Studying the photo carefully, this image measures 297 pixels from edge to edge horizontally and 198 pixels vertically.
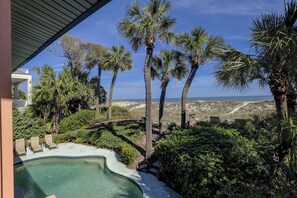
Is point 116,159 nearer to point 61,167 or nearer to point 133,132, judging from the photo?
point 61,167

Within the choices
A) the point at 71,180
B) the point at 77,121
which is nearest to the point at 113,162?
the point at 71,180

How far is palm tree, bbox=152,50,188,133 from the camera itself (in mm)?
11578

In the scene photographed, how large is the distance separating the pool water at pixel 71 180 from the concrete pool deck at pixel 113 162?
0.21 metres

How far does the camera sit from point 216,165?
4.70 metres

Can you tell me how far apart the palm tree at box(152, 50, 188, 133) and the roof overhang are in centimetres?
806

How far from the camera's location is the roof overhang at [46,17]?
2.68 m

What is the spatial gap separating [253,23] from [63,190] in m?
7.64

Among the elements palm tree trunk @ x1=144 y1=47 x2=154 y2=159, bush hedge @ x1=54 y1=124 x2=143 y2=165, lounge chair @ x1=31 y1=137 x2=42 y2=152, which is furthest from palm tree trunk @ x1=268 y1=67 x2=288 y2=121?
lounge chair @ x1=31 y1=137 x2=42 y2=152

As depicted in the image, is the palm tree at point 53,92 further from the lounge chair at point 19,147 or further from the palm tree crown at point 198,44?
the palm tree crown at point 198,44

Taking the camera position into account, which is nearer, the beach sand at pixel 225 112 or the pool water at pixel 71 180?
the pool water at pixel 71 180

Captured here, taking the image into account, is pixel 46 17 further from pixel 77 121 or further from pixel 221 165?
pixel 77 121

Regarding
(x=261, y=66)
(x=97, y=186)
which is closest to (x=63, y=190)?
(x=97, y=186)

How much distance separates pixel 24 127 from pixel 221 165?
41.4 ft

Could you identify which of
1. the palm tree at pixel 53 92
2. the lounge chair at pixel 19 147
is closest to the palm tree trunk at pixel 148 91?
the lounge chair at pixel 19 147
